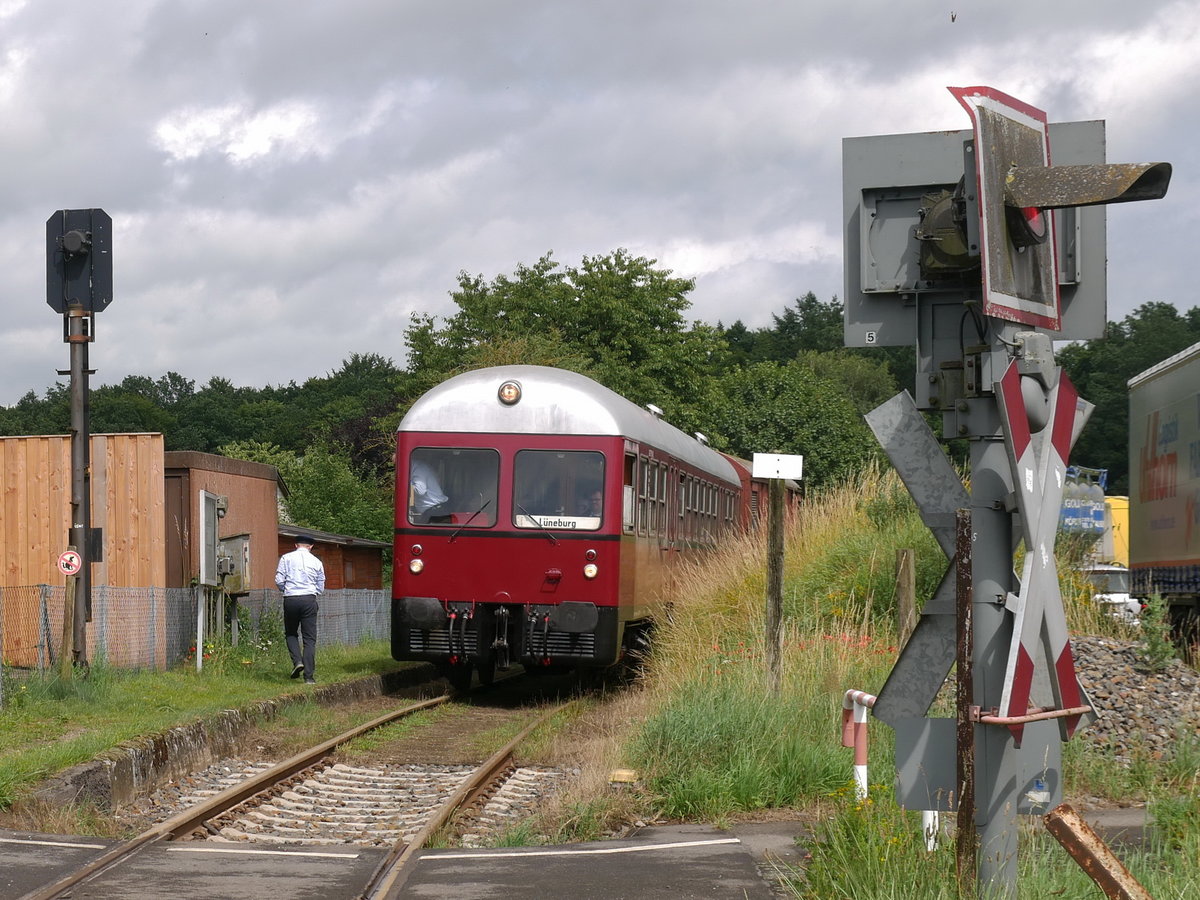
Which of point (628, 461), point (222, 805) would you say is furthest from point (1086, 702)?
point (628, 461)

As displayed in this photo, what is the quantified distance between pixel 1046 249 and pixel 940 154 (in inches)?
30.7

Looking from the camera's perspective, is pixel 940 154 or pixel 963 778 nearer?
pixel 963 778

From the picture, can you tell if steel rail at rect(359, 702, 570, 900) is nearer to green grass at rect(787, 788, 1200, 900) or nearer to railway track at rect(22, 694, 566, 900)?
railway track at rect(22, 694, 566, 900)

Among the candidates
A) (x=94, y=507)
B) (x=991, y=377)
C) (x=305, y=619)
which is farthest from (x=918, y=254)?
(x=94, y=507)

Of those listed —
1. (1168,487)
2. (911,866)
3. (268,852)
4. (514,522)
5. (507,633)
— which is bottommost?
(268,852)

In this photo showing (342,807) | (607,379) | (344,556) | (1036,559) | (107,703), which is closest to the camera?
(1036,559)

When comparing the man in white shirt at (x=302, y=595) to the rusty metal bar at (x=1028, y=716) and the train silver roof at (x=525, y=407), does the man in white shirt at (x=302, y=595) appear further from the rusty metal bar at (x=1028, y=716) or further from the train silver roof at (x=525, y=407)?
the rusty metal bar at (x=1028, y=716)

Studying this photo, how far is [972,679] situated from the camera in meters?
4.47

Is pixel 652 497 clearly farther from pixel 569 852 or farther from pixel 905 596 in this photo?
pixel 569 852

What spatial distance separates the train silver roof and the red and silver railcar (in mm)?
13

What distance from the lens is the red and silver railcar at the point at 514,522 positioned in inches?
557

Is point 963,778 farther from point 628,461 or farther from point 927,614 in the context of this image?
point 628,461

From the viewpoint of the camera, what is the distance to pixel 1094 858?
4098 mm

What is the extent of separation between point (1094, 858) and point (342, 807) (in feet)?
19.2
